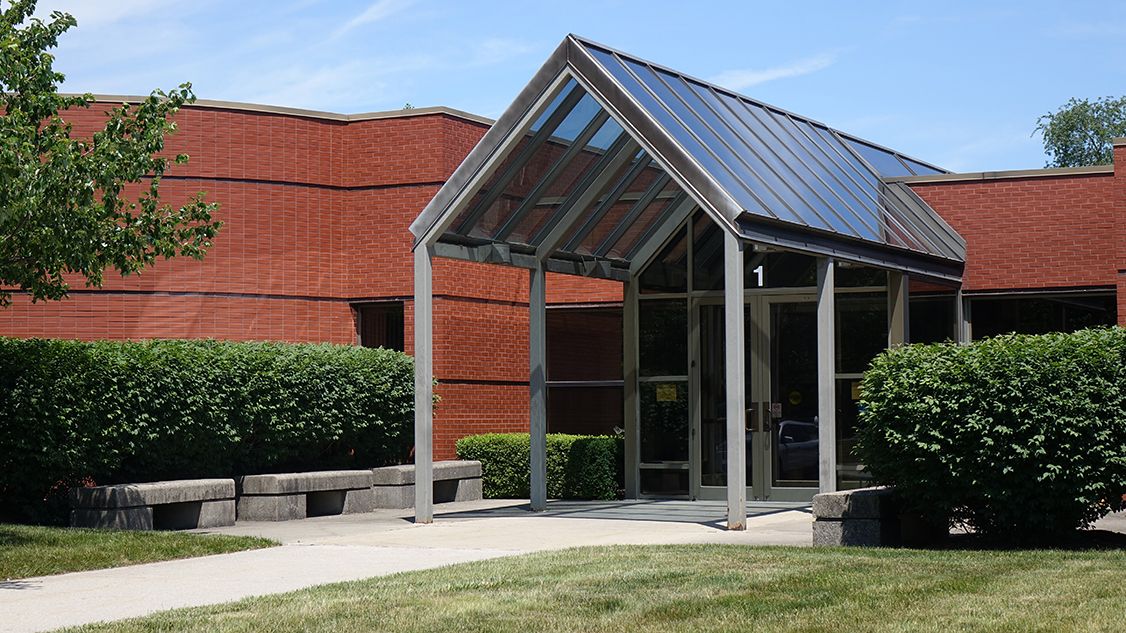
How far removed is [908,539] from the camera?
1380 cm

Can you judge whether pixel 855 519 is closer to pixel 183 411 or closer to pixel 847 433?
pixel 847 433

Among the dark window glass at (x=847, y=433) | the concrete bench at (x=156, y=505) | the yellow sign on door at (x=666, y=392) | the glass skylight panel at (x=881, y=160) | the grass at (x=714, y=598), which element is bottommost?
the grass at (x=714, y=598)

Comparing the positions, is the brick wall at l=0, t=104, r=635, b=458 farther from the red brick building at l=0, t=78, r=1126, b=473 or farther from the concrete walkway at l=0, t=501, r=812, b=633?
the concrete walkway at l=0, t=501, r=812, b=633

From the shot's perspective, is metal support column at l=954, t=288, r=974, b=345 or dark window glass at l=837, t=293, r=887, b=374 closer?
dark window glass at l=837, t=293, r=887, b=374

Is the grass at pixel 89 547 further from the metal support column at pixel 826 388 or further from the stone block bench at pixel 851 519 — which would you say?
the metal support column at pixel 826 388

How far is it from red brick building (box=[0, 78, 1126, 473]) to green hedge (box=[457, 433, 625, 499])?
28.3 inches

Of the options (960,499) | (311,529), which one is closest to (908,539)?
(960,499)

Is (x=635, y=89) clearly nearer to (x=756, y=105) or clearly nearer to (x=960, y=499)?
(x=756, y=105)

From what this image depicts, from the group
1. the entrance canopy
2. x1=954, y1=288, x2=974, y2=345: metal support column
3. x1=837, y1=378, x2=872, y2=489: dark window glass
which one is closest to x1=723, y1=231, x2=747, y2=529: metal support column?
the entrance canopy

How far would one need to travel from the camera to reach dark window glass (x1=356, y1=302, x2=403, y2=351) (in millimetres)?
22406

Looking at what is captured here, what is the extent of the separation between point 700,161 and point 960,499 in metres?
4.54

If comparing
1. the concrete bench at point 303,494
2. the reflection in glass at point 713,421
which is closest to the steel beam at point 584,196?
the reflection in glass at point 713,421

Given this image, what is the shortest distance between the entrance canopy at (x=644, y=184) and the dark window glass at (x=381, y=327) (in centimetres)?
407

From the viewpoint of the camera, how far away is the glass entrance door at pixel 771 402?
19.3m
